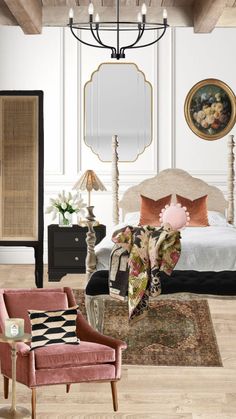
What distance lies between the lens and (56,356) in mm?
4301

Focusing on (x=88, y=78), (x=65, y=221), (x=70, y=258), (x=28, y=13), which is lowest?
(x=70, y=258)

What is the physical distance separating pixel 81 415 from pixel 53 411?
17cm

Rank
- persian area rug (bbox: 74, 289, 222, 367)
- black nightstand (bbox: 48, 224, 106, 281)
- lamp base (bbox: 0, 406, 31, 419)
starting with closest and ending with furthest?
lamp base (bbox: 0, 406, 31, 419)
persian area rug (bbox: 74, 289, 222, 367)
black nightstand (bbox: 48, 224, 106, 281)

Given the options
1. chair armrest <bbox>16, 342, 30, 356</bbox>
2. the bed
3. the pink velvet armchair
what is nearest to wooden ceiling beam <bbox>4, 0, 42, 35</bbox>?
the bed

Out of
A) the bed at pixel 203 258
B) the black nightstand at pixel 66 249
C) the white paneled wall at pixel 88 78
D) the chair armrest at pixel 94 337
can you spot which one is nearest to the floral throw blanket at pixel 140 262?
the bed at pixel 203 258

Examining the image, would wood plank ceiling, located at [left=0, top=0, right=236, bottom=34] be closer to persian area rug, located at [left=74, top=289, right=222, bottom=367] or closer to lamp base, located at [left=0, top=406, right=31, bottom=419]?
persian area rug, located at [left=74, top=289, right=222, bottom=367]

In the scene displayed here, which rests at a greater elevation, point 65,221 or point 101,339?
point 65,221

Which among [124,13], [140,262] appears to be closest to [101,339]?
[140,262]

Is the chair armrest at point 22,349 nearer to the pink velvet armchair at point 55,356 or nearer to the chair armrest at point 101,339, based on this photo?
the pink velvet armchair at point 55,356

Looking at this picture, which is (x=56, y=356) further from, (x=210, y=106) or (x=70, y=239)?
(x=210, y=106)

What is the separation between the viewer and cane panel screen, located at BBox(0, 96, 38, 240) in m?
8.11

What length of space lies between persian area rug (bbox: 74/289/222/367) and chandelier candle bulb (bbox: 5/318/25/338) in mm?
1477

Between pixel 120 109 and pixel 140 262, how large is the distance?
144 inches

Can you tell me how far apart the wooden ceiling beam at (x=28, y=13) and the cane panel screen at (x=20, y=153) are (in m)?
0.74
